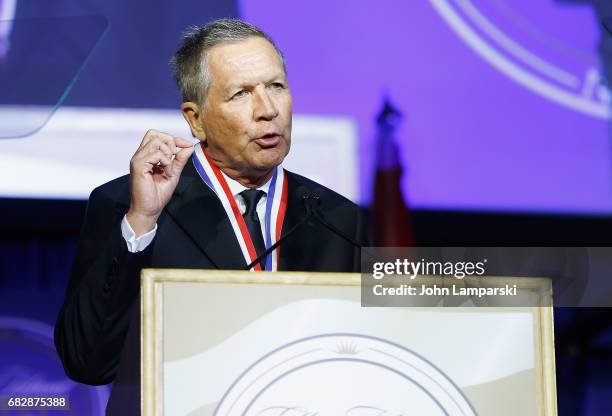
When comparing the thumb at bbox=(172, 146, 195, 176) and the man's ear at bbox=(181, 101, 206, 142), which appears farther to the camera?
the man's ear at bbox=(181, 101, 206, 142)

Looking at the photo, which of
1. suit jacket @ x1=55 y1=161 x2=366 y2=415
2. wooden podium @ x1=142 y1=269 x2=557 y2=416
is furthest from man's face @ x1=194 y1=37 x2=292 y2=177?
wooden podium @ x1=142 y1=269 x2=557 y2=416

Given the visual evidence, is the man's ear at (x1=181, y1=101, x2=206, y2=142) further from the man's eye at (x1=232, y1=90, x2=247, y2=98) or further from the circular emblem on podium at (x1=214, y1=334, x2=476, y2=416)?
the circular emblem on podium at (x1=214, y1=334, x2=476, y2=416)

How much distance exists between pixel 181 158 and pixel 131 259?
A: 19cm

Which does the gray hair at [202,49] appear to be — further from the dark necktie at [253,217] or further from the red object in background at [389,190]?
the red object in background at [389,190]

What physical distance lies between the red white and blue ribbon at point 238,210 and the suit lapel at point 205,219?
0.01 meters

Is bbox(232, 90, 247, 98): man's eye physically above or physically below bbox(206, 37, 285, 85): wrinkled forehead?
below

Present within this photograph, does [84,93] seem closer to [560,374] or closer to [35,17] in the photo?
[35,17]

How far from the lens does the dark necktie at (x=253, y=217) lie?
187 centimetres

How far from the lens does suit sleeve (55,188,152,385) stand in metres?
1.60

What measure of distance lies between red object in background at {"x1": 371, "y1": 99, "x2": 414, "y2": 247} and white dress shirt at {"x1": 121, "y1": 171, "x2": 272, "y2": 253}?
2.42 ft

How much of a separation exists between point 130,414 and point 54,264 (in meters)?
0.86

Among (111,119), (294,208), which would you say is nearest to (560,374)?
(294,208)

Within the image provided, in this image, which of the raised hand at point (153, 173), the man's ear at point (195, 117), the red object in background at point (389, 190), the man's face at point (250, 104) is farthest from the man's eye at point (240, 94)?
the red object in background at point (389, 190)

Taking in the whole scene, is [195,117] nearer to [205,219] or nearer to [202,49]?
[202,49]
